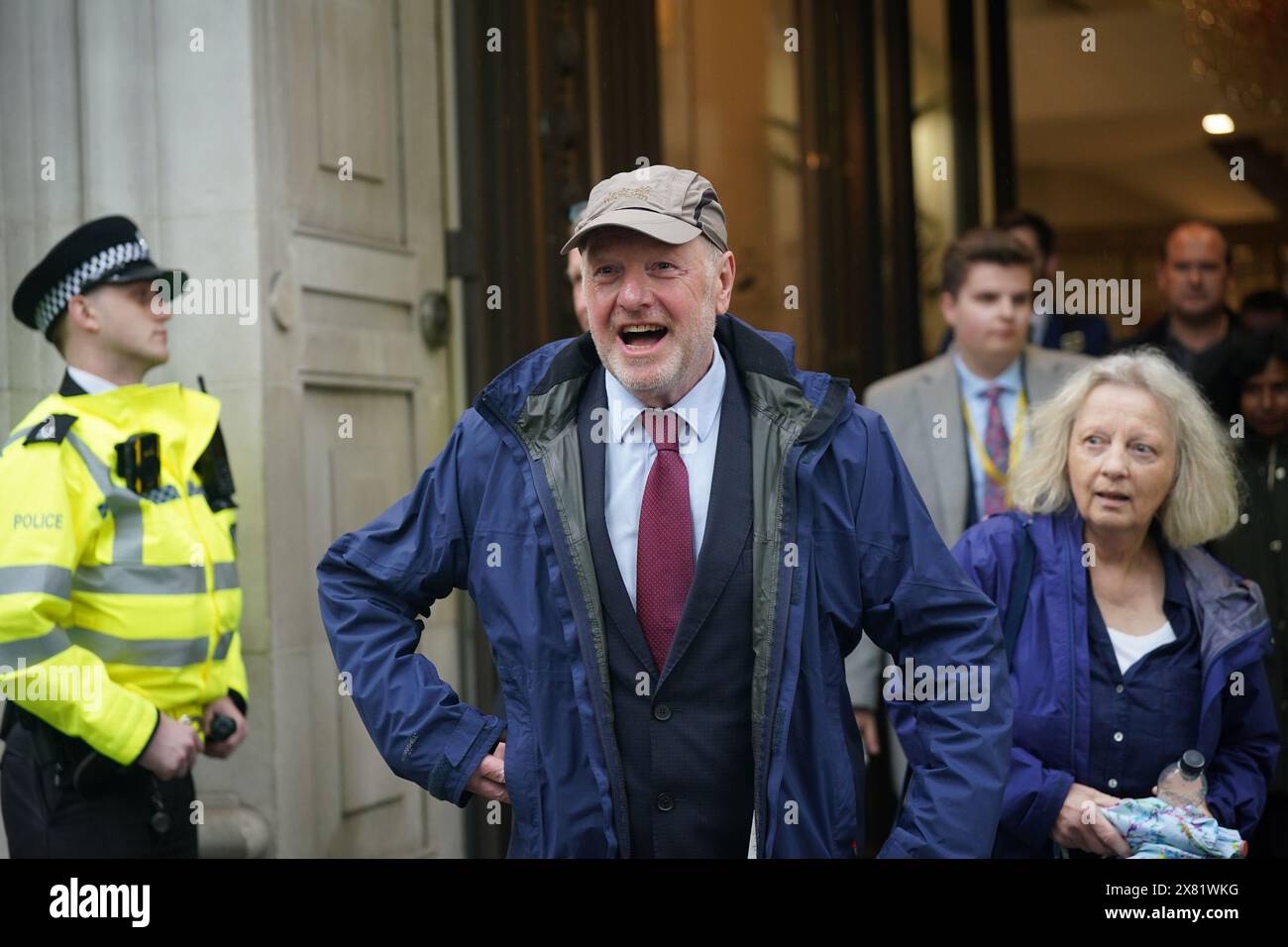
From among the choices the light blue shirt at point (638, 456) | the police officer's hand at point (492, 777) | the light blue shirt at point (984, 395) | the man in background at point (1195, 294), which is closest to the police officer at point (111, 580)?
the police officer's hand at point (492, 777)

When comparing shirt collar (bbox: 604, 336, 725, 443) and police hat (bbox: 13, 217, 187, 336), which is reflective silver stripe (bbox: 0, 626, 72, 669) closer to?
police hat (bbox: 13, 217, 187, 336)

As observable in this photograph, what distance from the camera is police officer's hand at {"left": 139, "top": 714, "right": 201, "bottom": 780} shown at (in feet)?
12.9

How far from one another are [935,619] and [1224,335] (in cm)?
280

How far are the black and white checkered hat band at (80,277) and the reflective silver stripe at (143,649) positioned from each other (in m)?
0.86

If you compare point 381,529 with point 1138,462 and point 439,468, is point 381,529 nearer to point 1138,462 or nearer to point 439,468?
point 439,468


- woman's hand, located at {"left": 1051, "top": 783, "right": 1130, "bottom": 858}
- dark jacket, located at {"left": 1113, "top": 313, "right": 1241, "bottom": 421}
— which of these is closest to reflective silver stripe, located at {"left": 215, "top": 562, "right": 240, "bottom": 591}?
woman's hand, located at {"left": 1051, "top": 783, "right": 1130, "bottom": 858}

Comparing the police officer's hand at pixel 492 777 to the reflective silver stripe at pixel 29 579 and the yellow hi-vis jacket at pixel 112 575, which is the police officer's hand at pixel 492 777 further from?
the reflective silver stripe at pixel 29 579

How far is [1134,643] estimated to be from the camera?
11.7ft

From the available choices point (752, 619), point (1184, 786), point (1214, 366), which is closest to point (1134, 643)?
point (1184, 786)

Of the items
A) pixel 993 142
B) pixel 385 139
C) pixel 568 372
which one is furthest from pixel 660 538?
pixel 993 142

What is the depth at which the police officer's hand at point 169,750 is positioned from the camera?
3.94 metres

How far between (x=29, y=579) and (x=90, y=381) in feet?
1.99

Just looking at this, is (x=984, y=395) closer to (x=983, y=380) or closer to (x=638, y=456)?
(x=983, y=380)

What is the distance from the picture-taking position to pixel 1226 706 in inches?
142
